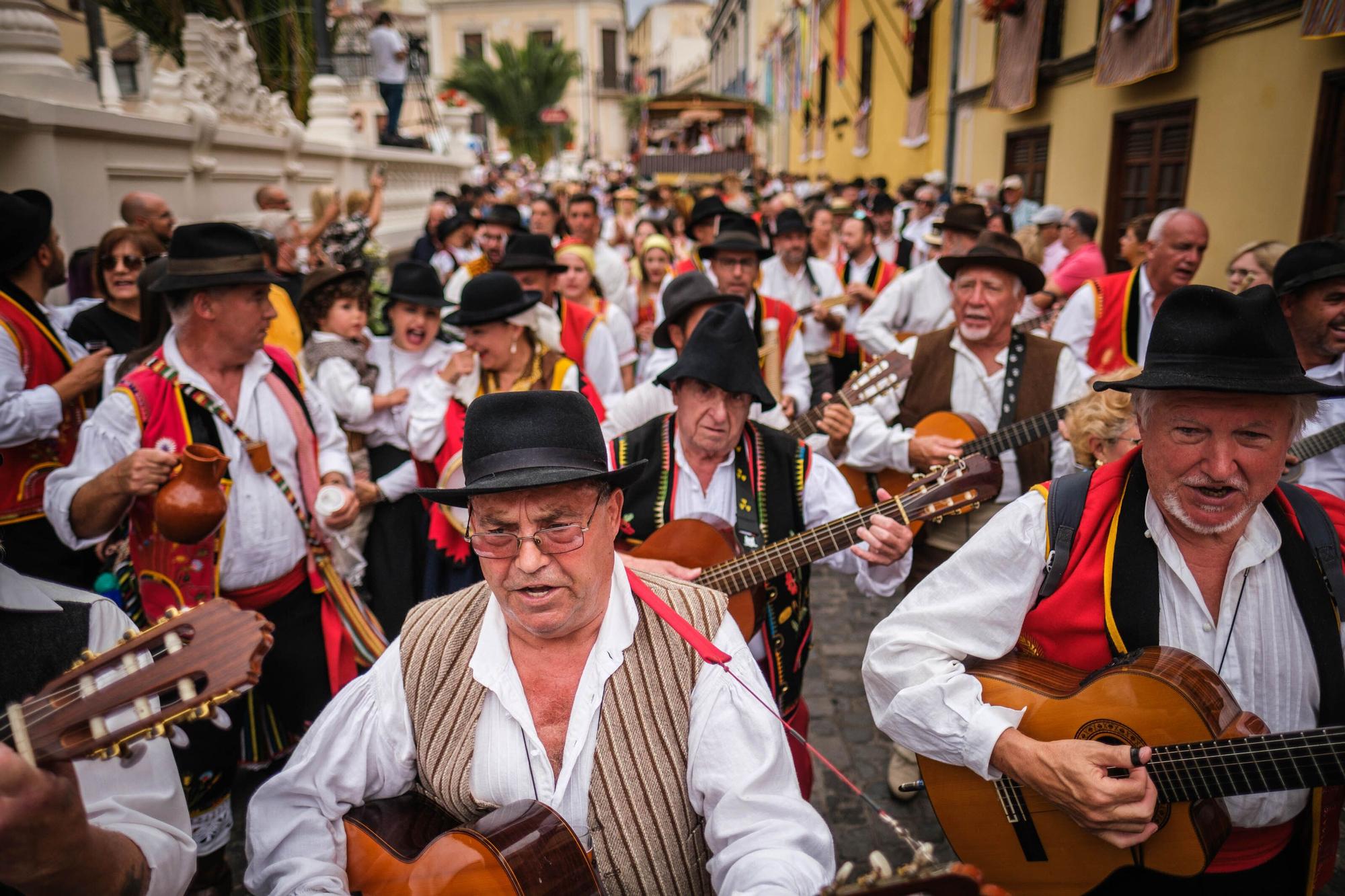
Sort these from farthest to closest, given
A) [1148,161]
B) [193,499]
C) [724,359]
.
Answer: [1148,161] → [724,359] → [193,499]

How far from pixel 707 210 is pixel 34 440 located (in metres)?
6.12

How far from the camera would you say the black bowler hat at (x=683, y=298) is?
180 inches

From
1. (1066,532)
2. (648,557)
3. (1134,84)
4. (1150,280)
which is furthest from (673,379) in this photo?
(1134,84)

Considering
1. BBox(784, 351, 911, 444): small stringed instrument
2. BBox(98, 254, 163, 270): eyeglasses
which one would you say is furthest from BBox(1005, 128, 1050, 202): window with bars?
BBox(98, 254, 163, 270): eyeglasses

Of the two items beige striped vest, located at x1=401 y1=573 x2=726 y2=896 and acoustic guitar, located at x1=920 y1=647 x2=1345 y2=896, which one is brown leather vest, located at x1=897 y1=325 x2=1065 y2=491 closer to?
acoustic guitar, located at x1=920 y1=647 x2=1345 y2=896

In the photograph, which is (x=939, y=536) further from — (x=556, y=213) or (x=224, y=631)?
(x=556, y=213)

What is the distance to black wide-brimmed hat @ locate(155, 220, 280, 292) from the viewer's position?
3266 millimetres

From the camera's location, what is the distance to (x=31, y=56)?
18.7 feet

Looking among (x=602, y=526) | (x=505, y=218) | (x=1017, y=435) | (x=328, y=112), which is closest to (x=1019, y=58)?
(x=505, y=218)

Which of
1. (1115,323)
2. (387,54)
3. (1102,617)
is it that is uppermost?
(387,54)

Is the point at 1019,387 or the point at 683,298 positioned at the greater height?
the point at 683,298

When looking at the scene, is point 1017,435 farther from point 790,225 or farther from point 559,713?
point 790,225

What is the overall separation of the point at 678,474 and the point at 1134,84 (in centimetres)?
907

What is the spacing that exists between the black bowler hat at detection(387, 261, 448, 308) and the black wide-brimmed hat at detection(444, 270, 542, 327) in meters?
0.59
